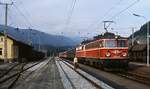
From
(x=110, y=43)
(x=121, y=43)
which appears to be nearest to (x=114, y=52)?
(x=110, y=43)

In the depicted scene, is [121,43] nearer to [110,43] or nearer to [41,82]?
[110,43]

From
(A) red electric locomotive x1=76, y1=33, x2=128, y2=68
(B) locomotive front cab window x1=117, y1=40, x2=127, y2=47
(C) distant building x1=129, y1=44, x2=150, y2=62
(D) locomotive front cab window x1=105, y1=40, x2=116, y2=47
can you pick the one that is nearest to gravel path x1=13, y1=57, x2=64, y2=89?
(A) red electric locomotive x1=76, y1=33, x2=128, y2=68

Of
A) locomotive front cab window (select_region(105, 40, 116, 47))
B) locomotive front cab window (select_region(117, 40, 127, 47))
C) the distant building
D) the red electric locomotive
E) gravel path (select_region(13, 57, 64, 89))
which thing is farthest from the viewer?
the distant building

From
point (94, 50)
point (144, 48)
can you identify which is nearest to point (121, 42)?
point (94, 50)

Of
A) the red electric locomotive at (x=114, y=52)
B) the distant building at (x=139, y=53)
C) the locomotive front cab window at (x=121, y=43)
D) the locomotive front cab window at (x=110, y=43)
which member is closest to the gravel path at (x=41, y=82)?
the red electric locomotive at (x=114, y=52)

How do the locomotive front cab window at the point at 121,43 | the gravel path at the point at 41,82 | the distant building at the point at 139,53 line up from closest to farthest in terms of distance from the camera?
the gravel path at the point at 41,82 < the locomotive front cab window at the point at 121,43 < the distant building at the point at 139,53

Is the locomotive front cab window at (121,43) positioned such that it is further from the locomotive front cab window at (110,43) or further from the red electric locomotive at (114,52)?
the locomotive front cab window at (110,43)

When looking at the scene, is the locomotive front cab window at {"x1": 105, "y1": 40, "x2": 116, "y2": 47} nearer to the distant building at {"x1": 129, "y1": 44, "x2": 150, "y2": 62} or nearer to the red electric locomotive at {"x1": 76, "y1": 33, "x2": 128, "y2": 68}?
the red electric locomotive at {"x1": 76, "y1": 33, "x2": 128, "y2": 68}

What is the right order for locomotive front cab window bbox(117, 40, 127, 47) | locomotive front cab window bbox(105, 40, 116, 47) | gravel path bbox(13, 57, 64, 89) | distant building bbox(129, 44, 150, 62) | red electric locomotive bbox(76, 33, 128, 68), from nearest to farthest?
gravel path bbox(13, 57, 64, 89) < red electric locomotive bbox(76, 33, 128, 68) < locomotive front cab window bbox(117, 40, 127, 47) < locomotive front cab window bbox(105, 40, 116, 47) < distant building bbox(129, 44, 150, 62)

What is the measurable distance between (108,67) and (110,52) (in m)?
1.54

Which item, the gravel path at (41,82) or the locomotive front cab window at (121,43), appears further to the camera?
the locomotive front cab window at (121,43)

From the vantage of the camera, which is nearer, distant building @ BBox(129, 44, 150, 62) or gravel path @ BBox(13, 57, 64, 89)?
gravel path @ BBox(13, 57, 64, 89)

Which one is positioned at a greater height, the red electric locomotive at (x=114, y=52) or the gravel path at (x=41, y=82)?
the red electric locomotive at (x=114, y=52)

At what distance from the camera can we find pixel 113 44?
3416cm
